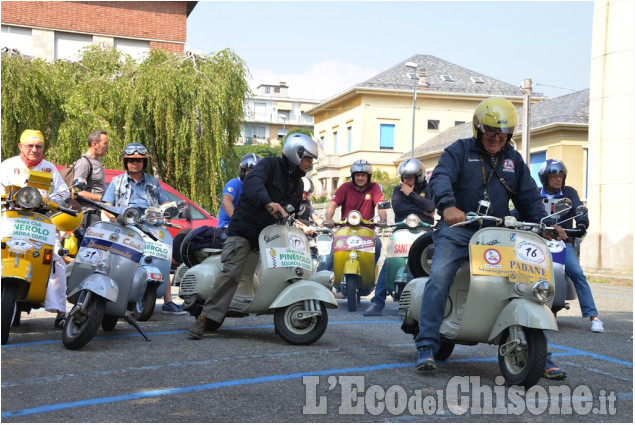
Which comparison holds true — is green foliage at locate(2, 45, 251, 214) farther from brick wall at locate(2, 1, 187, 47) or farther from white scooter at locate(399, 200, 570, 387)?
brick wall at locate(2, 1, 187, 47)

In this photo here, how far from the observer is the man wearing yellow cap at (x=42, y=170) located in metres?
6.89

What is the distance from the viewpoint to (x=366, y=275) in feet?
33.4

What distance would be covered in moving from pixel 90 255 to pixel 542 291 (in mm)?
3763

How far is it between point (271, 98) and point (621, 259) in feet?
353

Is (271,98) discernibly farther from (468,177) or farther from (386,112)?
(468,177)

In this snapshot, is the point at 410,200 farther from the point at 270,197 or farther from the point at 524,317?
the point at 524,317

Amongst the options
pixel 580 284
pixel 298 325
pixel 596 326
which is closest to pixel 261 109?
pixel 580 284

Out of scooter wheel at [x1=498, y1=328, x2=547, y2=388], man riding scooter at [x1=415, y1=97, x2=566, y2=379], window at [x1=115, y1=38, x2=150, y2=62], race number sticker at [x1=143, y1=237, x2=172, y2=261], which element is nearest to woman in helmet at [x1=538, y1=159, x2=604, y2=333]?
man riding scooter at [x1=415, y1=97, x2=566, y2=379]

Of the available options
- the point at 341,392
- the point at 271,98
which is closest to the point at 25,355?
the point at 341,392

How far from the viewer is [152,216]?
7383 mm

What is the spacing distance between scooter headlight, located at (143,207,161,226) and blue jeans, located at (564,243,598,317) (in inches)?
174

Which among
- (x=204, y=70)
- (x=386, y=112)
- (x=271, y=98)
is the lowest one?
(x=204, y=70)


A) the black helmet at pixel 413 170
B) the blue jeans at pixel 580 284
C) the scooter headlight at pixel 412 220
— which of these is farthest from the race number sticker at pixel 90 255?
the blue jeans at pixel 580 284

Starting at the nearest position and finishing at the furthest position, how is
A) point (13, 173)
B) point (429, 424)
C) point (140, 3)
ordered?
1. point (429, 424)
2. point (13, 173)
3. point (140, 3)
